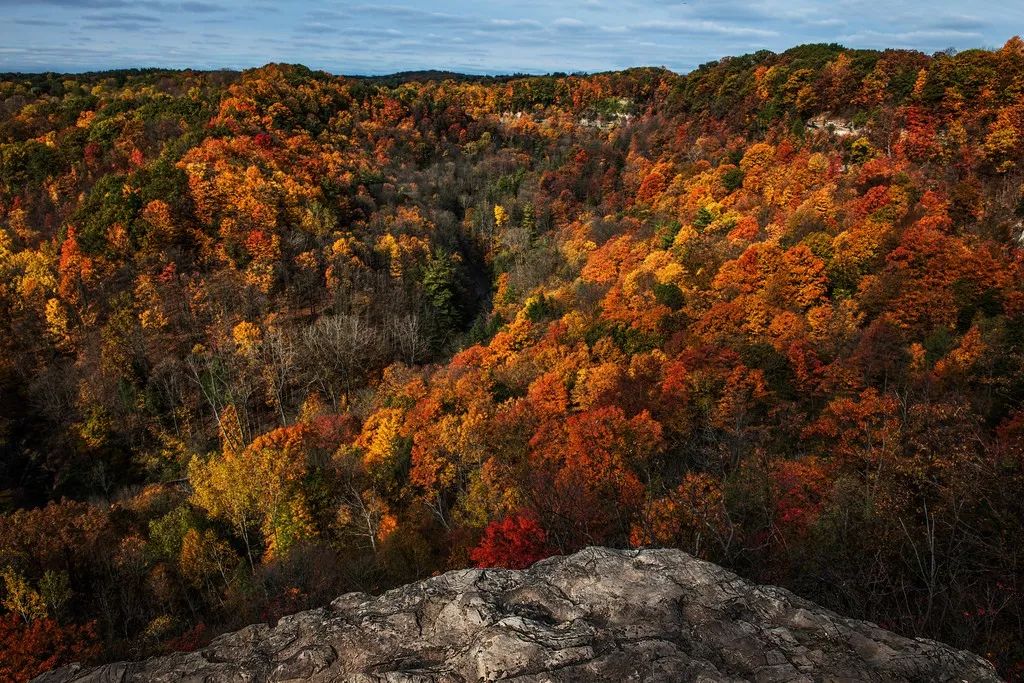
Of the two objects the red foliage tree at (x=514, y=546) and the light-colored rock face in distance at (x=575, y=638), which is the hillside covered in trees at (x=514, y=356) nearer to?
the red foliage tree at (x=514, y=546)

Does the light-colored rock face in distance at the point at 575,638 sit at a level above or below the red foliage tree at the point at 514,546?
above

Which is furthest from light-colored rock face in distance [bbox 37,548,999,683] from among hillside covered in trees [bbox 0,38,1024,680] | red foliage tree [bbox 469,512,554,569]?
red foliage tree [bbox 469,512,554,569]

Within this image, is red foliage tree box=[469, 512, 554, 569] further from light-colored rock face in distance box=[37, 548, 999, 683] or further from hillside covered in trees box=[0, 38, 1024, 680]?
light-colored rock face in distance box=[37, 548, 999, 683]

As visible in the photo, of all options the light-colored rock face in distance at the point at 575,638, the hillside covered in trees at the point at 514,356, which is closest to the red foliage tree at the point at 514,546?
the hillside covered in trees at the point at 514,356

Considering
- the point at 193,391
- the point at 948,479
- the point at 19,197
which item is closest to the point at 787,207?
the point at 948,479

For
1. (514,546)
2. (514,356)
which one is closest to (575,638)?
(514,546)
